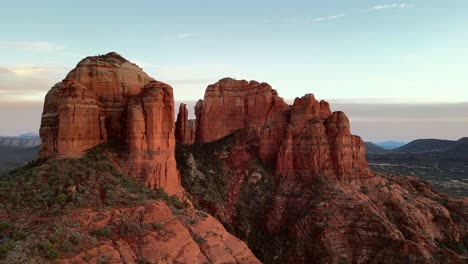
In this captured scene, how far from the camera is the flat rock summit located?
120 ft

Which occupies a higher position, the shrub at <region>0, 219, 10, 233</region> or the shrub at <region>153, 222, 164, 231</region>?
the shrub at <region>0, 219, 10, 233</region>

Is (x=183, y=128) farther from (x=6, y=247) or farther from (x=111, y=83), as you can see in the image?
(x=6, y=247)

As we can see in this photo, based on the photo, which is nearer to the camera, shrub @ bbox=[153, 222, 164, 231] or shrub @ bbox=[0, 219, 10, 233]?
shrub @ bbox=[0, 219, 10, 233]

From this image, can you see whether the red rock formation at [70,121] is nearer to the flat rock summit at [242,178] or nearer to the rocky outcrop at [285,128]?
the flat rock summit at [242,178]

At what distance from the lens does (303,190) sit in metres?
60.9

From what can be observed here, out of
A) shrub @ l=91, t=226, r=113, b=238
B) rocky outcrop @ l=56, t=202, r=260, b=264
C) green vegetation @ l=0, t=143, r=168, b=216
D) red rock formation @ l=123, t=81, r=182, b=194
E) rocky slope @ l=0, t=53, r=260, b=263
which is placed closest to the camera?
rocky slope @ l=0, t=53, r=260, b=263

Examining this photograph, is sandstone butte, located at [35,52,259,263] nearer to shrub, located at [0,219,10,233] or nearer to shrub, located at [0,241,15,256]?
shrub, located at [0,219,10,233]

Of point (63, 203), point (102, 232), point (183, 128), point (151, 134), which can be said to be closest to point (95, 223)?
point (102, 232)

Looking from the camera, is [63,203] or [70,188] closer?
[63,203]

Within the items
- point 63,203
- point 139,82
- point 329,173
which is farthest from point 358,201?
point 63,203

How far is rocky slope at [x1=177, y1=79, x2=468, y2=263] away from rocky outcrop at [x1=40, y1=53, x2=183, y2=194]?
43.7ft

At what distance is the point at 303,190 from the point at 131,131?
96.5ft

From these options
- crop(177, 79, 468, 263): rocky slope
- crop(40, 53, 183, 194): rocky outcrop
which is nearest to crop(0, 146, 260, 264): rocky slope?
crop(40, 53, 183, 194): rocky outcrop

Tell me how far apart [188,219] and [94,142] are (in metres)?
13.1
